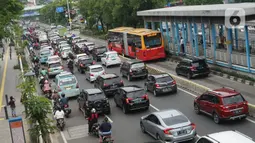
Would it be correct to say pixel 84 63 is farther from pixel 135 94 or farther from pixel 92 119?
pixel 92 119

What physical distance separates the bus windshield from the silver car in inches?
840

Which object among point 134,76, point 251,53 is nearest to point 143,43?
point 134,76

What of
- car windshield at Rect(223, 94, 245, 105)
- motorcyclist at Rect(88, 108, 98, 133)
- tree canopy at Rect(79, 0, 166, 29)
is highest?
tree canopy at Rect(79, 0, 166, 29)

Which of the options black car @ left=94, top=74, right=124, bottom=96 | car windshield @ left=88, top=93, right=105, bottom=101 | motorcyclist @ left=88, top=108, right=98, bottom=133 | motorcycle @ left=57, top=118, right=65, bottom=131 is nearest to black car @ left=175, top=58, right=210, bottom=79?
black car @ left=94, top=74, right=124, bottom=96

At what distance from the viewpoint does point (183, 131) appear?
16.6 m

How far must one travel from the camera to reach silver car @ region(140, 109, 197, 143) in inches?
651

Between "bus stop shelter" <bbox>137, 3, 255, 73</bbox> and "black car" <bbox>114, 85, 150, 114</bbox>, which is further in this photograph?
"bus stop shelter" <bbox>137, 3, 255, 73</bbox>

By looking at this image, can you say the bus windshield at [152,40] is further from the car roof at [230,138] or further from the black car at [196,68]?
the car roof at [230,138]

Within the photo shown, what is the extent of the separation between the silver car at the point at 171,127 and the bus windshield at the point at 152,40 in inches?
840

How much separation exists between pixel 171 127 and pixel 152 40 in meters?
23.2

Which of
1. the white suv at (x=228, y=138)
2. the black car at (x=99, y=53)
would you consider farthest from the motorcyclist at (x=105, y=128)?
the black car at (x=99, y=53)

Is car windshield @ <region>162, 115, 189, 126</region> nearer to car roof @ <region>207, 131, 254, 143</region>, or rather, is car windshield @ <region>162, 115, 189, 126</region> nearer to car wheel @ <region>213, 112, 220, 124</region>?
car wheel @ <region>213, 112, 220, 124</region>

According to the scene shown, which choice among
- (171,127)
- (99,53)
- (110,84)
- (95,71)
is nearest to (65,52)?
(99,53)

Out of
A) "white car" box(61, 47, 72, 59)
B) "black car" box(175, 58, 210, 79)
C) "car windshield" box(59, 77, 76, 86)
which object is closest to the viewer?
"car windshield" box(59, 77, 76, 86)
